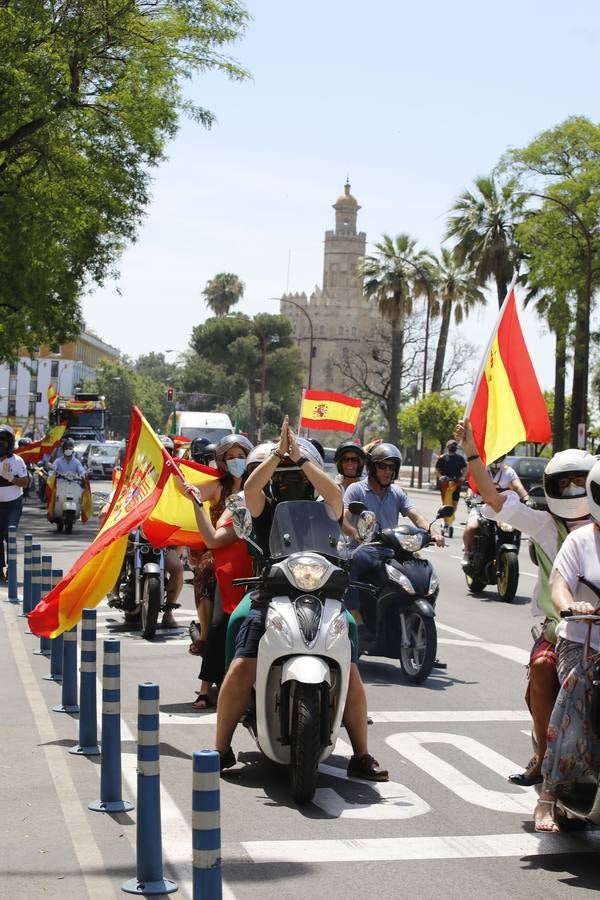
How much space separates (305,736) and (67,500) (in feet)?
64.7

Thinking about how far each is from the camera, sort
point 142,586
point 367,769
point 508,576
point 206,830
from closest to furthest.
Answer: point 206,830
point 367,769
point 142,586
point 508,576

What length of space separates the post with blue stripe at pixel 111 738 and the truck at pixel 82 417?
159ft

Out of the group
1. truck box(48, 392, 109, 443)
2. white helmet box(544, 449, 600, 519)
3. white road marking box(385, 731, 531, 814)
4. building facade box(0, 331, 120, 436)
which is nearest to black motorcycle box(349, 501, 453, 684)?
white road marking box(385, 731, 531, 814)

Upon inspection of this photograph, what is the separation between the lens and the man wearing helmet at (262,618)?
6.88 meters

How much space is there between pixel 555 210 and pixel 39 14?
2051cm

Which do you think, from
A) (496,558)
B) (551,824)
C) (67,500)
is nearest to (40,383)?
(67,500)

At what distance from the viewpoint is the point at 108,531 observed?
8.50m

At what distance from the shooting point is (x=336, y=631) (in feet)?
21.5

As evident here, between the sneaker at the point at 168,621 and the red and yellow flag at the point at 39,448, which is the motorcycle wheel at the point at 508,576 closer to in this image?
the sneaker at the point at 168,621

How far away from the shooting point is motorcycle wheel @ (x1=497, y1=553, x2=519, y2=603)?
1598cm

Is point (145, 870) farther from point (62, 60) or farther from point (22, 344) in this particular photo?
point (22, 344)

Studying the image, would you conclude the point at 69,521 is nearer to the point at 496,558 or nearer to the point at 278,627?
the point at 496,558

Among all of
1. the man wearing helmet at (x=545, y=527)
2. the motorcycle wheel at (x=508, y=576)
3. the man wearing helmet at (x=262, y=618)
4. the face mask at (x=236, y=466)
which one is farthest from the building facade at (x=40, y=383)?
the man wearing helmet at (x=545, y=527)

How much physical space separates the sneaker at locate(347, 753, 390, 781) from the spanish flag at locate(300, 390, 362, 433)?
49.7 feet
